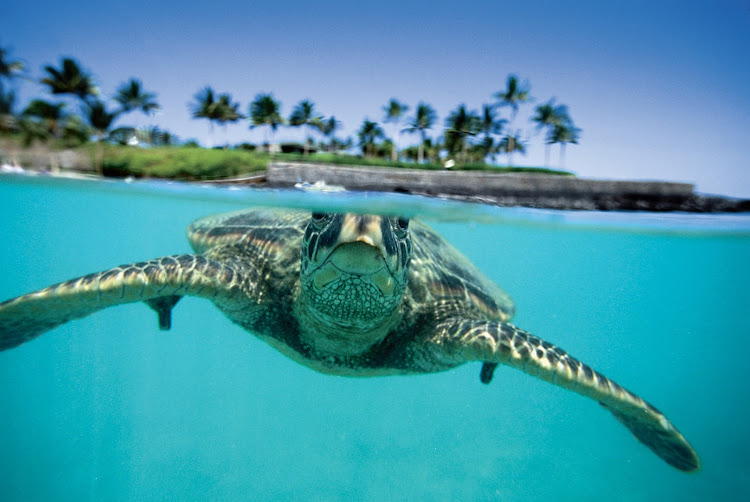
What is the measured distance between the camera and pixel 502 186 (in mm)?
5004

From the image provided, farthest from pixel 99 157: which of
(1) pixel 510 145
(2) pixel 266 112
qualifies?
(1) pixel 510 145

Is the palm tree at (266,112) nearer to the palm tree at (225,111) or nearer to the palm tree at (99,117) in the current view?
the palm tree at (225,111)

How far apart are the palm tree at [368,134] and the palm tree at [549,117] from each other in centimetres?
125

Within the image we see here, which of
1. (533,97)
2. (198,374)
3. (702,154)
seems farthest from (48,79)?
(198,374)

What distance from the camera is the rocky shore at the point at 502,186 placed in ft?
14.8

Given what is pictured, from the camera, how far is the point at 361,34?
2.96 metres

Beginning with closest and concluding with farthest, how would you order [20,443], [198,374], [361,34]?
[361,34] < [20,443] < [198,374]

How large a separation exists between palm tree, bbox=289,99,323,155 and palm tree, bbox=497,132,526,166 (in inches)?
65.0

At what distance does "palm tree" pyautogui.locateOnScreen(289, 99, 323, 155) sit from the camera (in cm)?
334

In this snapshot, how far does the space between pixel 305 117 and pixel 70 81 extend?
1.88 metres

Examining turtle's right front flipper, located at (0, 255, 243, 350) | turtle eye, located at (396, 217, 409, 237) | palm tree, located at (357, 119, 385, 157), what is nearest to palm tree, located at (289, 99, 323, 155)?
palm tree, located at (357, 119, 385, 157)

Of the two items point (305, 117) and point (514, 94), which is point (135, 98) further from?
point (514, 94)

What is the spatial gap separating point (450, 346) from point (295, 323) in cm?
179

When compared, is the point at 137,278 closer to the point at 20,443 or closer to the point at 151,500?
the point at 151,500
